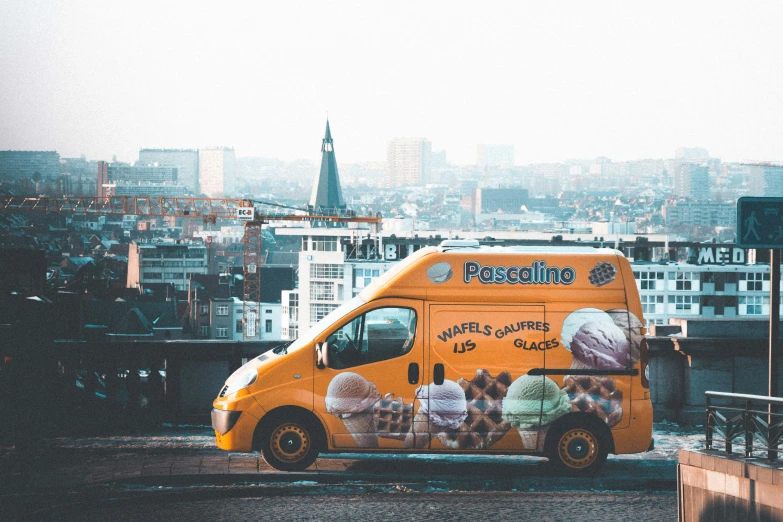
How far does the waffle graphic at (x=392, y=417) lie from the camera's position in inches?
398

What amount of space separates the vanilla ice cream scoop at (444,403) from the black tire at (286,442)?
1118 millimetres

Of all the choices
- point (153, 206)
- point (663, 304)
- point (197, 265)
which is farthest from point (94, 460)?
point (153, 206)

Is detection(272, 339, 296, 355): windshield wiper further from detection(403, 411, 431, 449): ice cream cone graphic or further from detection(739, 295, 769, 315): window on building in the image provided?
detection(739, 295, 769, 315): window on building

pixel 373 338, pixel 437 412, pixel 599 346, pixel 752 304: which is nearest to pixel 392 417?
pixel 437 412

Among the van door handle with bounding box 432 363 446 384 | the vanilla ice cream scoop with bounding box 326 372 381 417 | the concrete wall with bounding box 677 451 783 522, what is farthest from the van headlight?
the concrete wall with bounding box 677 451 783 522

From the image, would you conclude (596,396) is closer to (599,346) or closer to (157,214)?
(599,346)

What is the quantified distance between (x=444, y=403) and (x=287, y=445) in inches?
59.2

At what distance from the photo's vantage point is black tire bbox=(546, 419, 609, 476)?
33.4 ft

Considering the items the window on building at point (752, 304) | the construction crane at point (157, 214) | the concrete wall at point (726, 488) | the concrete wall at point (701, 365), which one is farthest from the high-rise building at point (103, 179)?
the concrete wall at point (726, 488)

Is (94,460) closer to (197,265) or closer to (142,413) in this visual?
(142,413)

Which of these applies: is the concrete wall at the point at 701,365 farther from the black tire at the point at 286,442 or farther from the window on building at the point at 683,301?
the window on building at the point at 683,301

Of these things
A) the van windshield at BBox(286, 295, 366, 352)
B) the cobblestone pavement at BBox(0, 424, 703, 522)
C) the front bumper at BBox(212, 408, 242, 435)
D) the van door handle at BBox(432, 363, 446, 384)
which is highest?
the van windshield at BBox(286, 295, 366, 352)

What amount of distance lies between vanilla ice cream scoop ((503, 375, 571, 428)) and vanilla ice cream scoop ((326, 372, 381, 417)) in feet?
4.07

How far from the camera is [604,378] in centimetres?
1013
